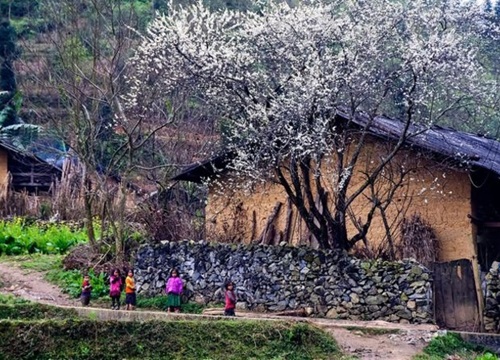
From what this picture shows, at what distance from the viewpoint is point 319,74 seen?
767 inches

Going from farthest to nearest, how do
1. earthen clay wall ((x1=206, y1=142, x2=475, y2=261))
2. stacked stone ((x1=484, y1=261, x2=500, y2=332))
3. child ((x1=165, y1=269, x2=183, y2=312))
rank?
earthen clay wall ((x1=206, y1=142, x2=475, y2=261)), child ((x1=165, y1=269, x2=183, y2=312)), stacked stone ((x1=484, y1=261, x2=500, y2=332))

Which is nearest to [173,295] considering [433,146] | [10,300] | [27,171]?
[10,300]

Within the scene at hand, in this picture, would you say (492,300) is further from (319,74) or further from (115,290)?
(115,290)

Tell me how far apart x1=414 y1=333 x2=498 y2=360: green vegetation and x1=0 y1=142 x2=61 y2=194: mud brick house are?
24.6 metres

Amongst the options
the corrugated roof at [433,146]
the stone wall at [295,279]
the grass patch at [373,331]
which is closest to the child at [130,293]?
the stone wall at [295,279]

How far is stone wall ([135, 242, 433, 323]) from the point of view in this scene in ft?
56.9

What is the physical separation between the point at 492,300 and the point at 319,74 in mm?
6738

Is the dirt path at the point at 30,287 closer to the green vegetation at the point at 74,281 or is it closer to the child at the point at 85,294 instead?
the green vegetation at the point at 74,281

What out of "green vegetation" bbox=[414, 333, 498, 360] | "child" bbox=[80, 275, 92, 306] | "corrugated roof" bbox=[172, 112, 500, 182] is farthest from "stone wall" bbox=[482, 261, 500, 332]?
"child" bbox=[80, 275, 92, 306]

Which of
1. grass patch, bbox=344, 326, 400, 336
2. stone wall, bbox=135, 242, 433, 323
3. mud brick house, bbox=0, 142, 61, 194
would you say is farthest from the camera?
mud brick house, bbox=0, 142, 61, 194

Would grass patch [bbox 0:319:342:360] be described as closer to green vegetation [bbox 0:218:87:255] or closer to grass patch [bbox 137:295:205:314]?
grass patch [bbox 137:295:205:314]

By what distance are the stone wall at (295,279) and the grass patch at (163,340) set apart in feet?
9.54

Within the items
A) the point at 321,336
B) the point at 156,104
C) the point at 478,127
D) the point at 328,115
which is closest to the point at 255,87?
the point at 328,115

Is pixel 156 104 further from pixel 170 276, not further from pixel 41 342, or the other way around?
pixel 41 342
